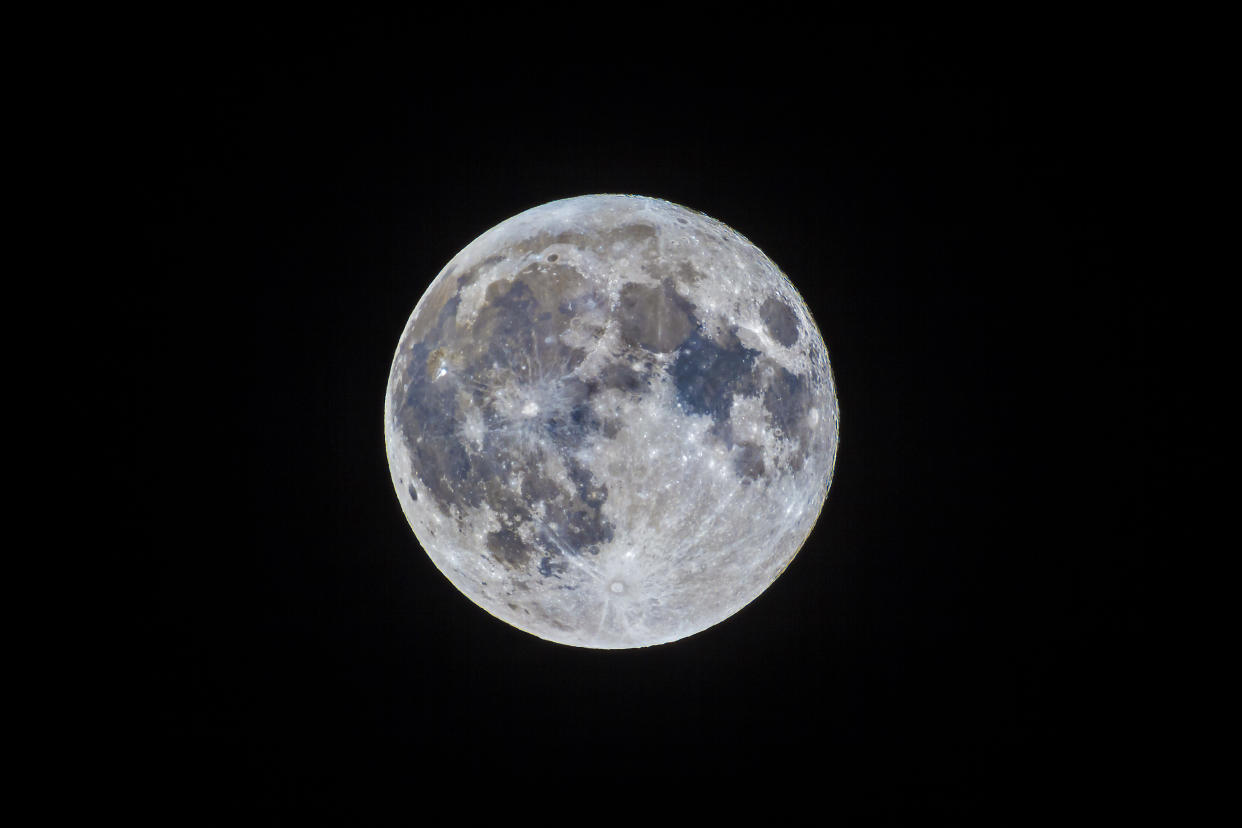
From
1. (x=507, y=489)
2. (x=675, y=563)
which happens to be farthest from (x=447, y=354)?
(x=675, y=563)

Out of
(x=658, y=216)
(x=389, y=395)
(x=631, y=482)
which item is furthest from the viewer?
(x=389, y=395)

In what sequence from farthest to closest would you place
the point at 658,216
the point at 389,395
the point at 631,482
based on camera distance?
the point at 389,395
the point at 658,216
the point at 631,482

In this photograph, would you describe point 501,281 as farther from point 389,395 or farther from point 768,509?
point 768,509

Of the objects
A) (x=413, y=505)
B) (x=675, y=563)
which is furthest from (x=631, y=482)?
(x=413, y=505)

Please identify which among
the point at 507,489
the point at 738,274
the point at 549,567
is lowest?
the point at 549,567

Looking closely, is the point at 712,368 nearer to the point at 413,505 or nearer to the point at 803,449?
the point at 803,449

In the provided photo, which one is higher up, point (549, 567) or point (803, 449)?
point (803, 449)

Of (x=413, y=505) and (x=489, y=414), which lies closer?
(x=489, y=414)
